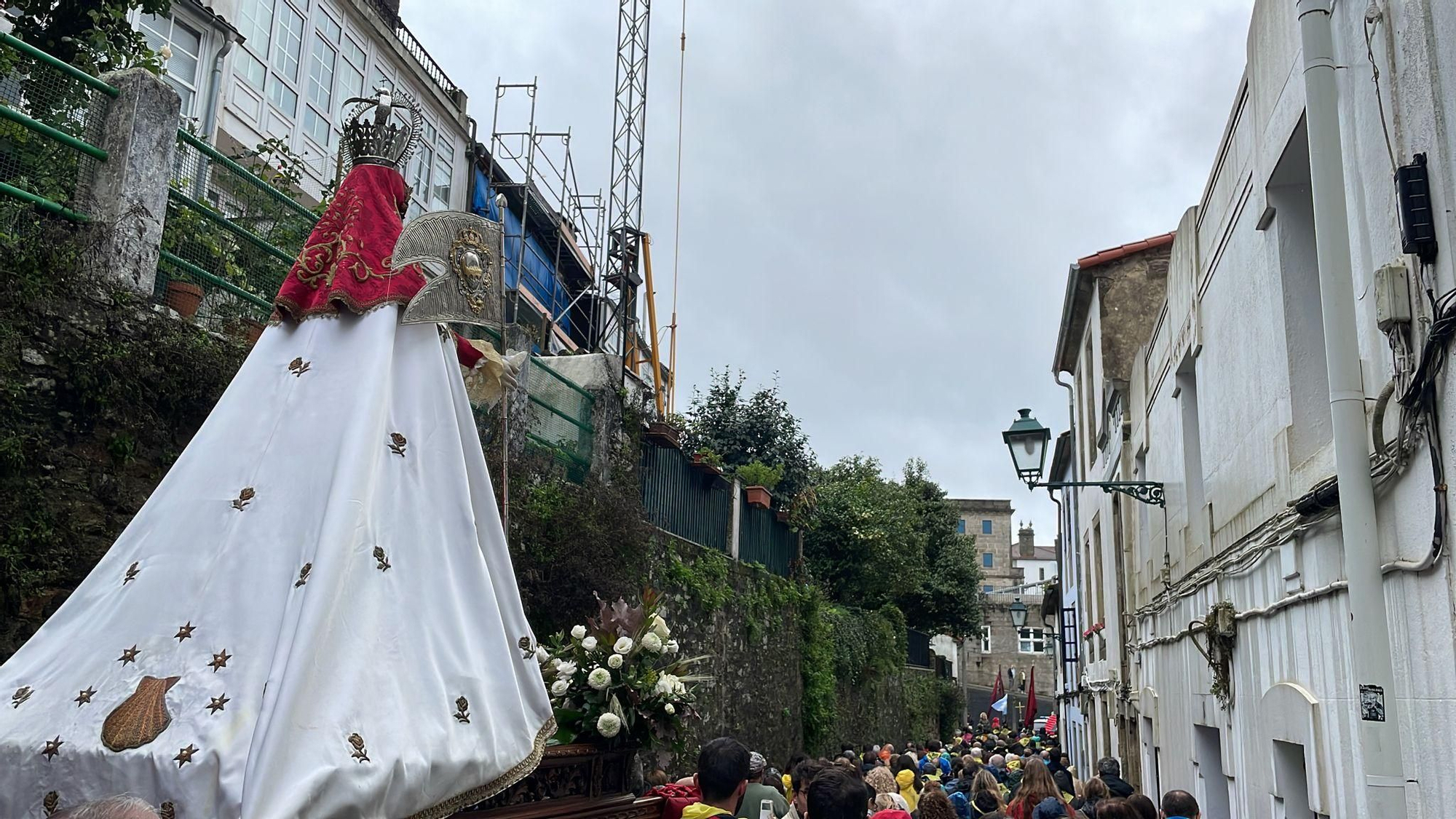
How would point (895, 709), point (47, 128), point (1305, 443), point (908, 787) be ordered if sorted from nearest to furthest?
point (47, 128)
point (1305, 443)
point (908, 787)
point (895, 709)

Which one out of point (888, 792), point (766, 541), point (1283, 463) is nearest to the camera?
point (1283, 463)

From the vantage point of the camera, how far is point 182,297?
6371 mm

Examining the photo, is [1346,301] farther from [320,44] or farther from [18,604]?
[320,44]

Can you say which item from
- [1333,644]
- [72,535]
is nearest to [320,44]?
[72,535]

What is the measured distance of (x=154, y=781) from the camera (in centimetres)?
282

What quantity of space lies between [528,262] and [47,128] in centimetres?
1543

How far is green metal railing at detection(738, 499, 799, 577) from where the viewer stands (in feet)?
49.6

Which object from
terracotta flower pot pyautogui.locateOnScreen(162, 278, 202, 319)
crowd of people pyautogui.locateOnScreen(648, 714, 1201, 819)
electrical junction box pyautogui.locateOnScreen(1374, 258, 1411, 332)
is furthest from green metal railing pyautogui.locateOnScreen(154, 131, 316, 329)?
electrical junction box pyautogui.locateOnScreen(1374, 258, 1411, 332)

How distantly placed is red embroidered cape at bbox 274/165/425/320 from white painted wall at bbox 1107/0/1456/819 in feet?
12.2

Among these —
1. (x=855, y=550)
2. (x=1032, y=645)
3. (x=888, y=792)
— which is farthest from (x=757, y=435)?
(x=1032, y=645)

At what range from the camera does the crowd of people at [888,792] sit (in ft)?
13.1

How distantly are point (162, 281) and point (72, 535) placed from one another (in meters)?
1.74

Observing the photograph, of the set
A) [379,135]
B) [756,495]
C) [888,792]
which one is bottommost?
[888,792]

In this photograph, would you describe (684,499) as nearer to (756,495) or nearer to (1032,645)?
(756,495)
